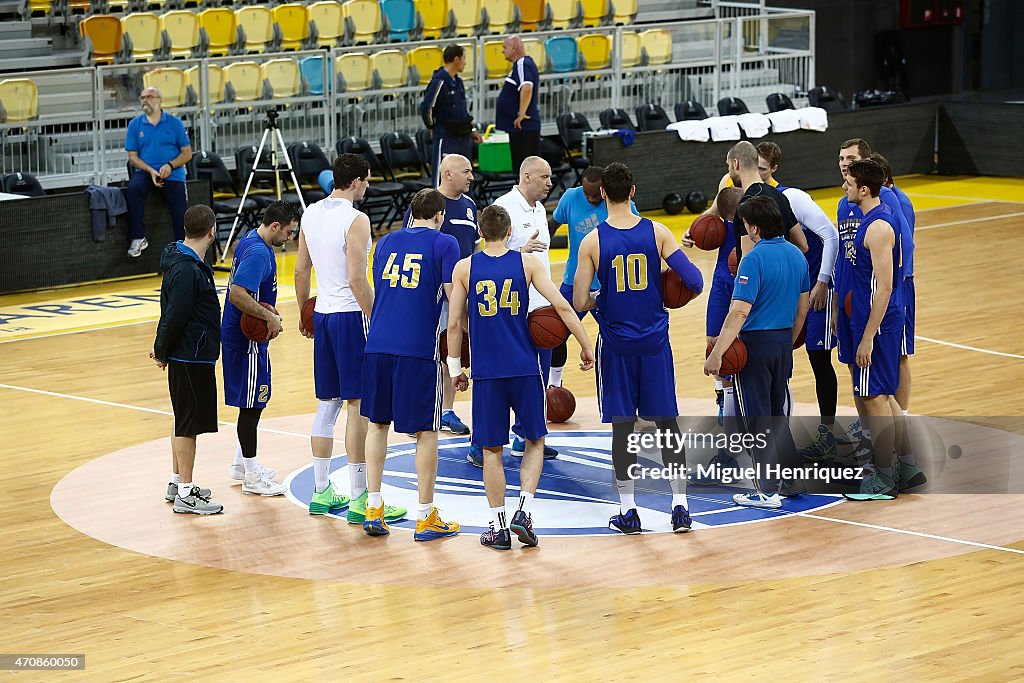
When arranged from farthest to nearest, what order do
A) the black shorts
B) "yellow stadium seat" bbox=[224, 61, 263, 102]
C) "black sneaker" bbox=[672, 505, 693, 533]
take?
"yellow stadium seat" bbox=[224, 61, 263, 102], the black shorts, "black sneaker" bbox=[672, 505, 693, 533]

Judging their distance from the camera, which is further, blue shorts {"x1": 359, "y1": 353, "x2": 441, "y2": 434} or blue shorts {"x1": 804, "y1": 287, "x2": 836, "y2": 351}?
blue shorts {"x1": 804, "y1": 287, "x2": 836, "y2": 351}

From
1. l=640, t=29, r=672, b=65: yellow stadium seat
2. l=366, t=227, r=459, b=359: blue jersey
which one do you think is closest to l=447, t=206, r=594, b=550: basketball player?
l=366, t=227, r=459, b=359: blue jersey

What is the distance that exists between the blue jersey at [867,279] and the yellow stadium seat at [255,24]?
47.8ft

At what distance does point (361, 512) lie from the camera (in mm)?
8805

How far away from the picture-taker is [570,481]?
31.6ft

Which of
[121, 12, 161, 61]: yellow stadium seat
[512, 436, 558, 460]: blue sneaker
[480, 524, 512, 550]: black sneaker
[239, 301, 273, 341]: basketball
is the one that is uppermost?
[121, 12, 161, 61]: yellow stadium seat

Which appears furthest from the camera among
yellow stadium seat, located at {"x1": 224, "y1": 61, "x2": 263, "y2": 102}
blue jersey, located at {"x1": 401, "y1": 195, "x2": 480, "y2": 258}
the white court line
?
yellow stadium seat, located at {"x1": 224, "y1": 61, "x2": 263, "y2": 102}

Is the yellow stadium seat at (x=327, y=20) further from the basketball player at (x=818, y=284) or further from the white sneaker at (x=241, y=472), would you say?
the basketball player at (x=818, y=284)

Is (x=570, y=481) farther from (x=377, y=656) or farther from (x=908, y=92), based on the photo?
(x=908, y=92)

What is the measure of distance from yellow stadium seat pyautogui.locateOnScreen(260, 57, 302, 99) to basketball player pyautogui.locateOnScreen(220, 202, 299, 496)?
11.2 meters

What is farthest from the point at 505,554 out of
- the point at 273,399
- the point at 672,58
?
the point at 672,58

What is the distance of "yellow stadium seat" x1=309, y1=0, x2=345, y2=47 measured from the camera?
22.4 metres

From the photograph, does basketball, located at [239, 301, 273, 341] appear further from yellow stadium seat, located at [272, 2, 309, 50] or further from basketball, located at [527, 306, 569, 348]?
yellow stadium seat, located at [272, 2, 309, 50]

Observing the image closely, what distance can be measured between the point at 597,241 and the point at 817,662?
270cm
